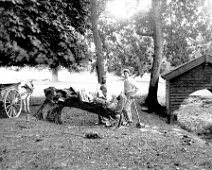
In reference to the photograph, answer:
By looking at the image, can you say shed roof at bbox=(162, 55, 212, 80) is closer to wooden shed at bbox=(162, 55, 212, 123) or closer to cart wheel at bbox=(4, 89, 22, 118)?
wooden shed at bbox=(162, 55, 212, 123)

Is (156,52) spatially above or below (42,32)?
below

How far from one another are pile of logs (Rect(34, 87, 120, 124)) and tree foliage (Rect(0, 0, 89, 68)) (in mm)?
2113

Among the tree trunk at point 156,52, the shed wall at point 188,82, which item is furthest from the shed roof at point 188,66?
the tree trunk at point 156,52

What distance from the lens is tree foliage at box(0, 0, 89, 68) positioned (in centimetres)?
1374

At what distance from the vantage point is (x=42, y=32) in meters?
15.5

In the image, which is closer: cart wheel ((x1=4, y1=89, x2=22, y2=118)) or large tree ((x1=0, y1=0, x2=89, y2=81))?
cart wheel ((x1=4, y1=89, x2=22, y2=118))

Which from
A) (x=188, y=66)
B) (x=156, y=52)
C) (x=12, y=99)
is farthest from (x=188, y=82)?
(x=12, y=99)

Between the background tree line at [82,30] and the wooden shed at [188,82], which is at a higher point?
the background tree line at [82,30]

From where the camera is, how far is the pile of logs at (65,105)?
13539 mm

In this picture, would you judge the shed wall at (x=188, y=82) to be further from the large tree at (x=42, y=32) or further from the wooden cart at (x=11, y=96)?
the wooden cart at (x=11, y=96)

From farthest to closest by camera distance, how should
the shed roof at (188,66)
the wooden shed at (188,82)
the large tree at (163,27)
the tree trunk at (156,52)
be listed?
the large tree at (163,27), the tree trunk at (156,52), the wooden shed at (188,82), the shed roof at (188,66)

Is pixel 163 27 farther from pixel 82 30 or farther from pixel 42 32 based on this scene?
pixel 42 32

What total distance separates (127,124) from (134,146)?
11.3ft

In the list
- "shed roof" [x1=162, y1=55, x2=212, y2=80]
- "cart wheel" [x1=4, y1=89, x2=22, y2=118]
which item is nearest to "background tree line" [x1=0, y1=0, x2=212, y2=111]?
"cart wheel" [x1=4, y1=89, x2=22, y2=118]
